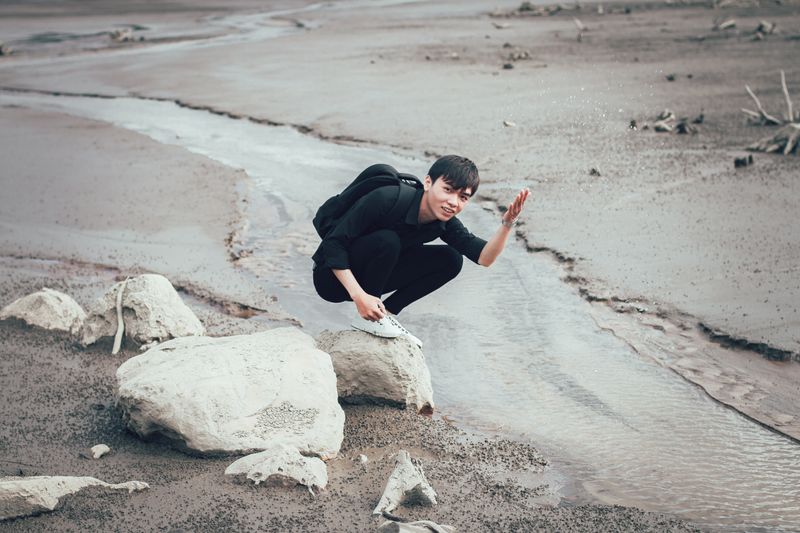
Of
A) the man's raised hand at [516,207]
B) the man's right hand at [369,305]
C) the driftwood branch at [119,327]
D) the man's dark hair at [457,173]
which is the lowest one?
the driftwood branch at [119,327]

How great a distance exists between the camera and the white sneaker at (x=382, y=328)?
4.89 metres

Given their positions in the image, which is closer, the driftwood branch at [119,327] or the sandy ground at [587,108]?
the driftwood branch at [119,327]

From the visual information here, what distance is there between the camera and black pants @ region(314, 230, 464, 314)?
468 cm

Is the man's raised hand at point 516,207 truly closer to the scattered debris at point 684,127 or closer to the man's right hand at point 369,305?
the man's right hand at point 369,305

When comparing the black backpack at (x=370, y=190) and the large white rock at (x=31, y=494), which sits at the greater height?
the black backpack at (x=370, y=190)

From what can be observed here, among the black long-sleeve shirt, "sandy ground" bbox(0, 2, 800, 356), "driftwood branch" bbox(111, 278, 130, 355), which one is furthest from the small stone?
"driftwood branch" bbox(111, 278, 130, 355)

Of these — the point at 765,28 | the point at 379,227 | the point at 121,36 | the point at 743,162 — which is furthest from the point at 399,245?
the point at 121,36

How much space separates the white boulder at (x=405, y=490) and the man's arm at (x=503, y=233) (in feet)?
3.59

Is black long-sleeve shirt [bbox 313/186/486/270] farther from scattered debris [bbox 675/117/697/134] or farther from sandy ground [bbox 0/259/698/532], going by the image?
scattered debris [bbox 675/117/697/134]

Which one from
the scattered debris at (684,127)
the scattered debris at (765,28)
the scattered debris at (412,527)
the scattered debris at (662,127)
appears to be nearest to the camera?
the scattered debris at (412,527)

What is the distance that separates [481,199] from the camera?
8805 mm

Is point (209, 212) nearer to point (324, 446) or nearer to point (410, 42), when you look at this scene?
point (324, 446)

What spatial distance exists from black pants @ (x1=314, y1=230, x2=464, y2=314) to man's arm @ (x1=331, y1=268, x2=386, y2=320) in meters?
0.18

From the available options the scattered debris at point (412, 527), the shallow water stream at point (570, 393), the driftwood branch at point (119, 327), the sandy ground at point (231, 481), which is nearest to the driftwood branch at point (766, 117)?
the shallow water stream at point (570, 393)
